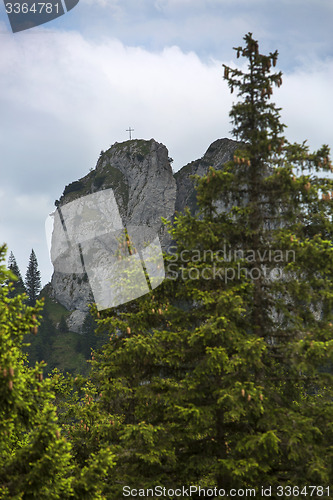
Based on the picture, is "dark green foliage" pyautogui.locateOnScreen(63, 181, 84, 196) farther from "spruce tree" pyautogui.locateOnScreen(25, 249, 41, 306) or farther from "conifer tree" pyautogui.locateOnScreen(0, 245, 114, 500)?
"conifer tree" pyautogui.locateOnScreen(0, 245, 114, 500)

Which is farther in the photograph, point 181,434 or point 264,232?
point 264,232

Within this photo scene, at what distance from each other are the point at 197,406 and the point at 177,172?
154978 millimetres

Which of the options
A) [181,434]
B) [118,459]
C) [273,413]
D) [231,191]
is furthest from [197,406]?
[231,191]

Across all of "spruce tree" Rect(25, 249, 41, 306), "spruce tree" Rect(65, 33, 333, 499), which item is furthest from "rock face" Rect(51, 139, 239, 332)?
"spruce tree" Rect(65, 33, 333, 499)

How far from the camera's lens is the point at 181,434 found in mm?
11352

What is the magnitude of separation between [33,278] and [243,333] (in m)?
130

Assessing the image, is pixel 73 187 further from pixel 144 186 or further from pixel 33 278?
pixel 33 278

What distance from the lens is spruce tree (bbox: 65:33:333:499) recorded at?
10469mm

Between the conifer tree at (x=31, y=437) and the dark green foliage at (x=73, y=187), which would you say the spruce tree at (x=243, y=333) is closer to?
the conifer tree at (x=31, y=437)

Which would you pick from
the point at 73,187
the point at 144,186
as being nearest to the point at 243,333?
the point at 144,186

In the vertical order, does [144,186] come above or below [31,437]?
above

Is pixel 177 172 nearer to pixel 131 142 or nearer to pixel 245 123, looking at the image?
pixel 131 142

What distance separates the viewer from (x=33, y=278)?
135125mm

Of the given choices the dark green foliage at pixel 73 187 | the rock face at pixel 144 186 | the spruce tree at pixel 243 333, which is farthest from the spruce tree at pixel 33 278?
the spruce tree at pixel 243 333
